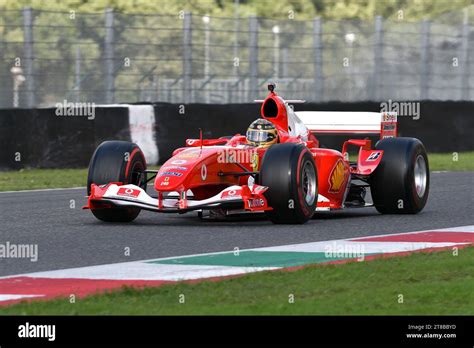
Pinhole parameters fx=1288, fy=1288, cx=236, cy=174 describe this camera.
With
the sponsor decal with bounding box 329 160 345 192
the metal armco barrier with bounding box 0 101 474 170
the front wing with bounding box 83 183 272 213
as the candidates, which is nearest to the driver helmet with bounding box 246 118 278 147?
the sponsor decal with bounding box 329 160 345 192

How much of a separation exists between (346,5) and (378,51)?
49.0ft

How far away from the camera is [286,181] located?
12.0 m

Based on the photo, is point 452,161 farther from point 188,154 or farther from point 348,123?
point 188,154

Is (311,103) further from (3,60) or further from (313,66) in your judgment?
(3,60)

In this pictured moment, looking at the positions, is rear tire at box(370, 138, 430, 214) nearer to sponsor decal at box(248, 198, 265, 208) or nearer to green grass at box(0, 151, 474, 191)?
sponsor decal at box(248, 198, 265, 208)

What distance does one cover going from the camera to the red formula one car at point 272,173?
12078 mm

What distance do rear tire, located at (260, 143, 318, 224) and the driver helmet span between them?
73 centimetres

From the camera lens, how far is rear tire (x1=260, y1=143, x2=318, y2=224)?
12062mm

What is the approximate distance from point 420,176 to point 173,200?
312 centimetres

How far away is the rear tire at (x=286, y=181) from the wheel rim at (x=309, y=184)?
64 millimetres

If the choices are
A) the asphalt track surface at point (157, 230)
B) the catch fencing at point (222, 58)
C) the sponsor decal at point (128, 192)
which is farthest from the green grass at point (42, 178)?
the sponsor decal at point (128, 192)

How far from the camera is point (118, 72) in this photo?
858 inches

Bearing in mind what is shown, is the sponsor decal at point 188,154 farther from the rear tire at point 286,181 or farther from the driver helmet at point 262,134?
the driver helmet at point 262,134

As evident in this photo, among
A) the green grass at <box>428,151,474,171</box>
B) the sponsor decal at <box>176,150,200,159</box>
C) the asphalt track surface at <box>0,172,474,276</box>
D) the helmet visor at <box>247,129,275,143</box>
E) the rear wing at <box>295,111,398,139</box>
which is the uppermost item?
the rear wing at <box>295,111,398,139</box>
